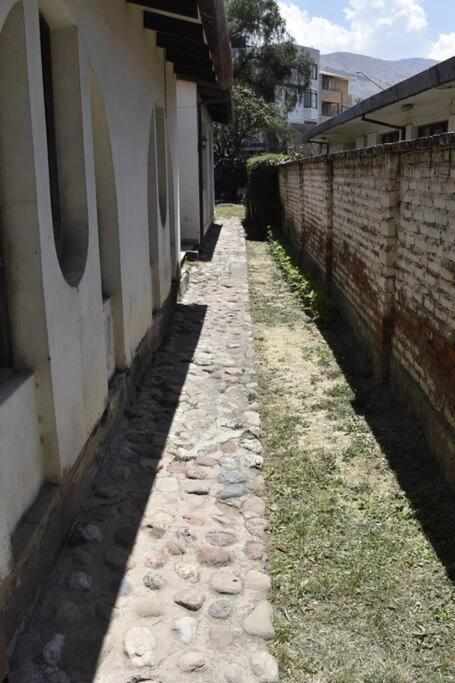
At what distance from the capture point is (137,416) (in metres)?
5.12

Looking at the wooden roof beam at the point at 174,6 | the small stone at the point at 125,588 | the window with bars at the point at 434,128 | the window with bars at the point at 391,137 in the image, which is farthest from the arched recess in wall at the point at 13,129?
the window with bars at the point at 391,137

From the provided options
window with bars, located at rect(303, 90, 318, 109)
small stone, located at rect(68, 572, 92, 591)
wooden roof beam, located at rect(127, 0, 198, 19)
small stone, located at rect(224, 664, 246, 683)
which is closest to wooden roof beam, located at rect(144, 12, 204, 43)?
wooden roof beam, located at rect(127, 0, 198, 19)

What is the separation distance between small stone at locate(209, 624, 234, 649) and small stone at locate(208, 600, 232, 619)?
2.6 inches

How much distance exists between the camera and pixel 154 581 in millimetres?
3121

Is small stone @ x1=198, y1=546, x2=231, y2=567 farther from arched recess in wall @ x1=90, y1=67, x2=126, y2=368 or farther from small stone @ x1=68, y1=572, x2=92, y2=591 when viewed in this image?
arched recess in wall @ x1=90, y1=67, x2=126, y2=368

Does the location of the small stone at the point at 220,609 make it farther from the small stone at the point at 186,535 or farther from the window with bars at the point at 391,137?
the window with bars at the point at 391,137

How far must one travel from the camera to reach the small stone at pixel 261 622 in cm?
278

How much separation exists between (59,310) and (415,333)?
2681 mm

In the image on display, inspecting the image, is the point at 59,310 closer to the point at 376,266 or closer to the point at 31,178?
the point at 31,178

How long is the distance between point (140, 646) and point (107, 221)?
3013 mm

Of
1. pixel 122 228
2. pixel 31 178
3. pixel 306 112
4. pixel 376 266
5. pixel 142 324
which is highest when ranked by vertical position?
pixel 306 112

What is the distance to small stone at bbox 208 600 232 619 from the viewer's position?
2902 millimetres

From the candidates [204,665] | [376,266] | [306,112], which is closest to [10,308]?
[204,665]

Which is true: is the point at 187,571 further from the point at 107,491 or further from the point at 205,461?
the point at 205,461
